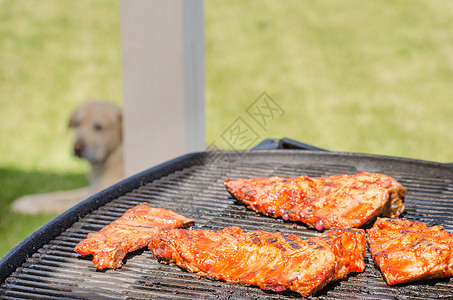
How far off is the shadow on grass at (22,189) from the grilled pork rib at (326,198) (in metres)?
4.39

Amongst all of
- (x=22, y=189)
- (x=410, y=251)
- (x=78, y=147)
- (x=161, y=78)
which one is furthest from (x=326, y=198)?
(x=22, y=189)

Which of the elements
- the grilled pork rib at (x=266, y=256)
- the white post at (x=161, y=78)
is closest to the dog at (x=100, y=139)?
the white post at (x=161, y=78)

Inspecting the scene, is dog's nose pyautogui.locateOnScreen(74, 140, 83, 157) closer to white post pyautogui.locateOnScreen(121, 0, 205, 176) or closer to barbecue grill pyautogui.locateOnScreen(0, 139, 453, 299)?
white post pyautogui.locateOnScreen(121, 0, 205, 176)

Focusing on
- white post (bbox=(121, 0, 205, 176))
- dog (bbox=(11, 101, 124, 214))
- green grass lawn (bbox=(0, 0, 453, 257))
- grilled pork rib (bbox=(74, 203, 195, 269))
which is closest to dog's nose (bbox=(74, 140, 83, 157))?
dog (bbox=(11, 101, 124, 214))

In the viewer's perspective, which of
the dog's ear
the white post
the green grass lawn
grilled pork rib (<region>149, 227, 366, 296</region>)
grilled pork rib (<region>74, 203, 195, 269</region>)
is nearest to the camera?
grilled pork rib (<region>149, 227, 366, 296</region>)

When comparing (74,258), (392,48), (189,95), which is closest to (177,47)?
(189,95)

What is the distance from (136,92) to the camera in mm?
4676

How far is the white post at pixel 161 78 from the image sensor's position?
4.43 metres

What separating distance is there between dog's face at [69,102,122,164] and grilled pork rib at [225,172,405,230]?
3.10m

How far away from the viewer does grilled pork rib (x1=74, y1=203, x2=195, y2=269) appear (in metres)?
2.07

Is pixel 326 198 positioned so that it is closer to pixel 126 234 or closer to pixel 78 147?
pixel 126 234

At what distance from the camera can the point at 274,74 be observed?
10539mm

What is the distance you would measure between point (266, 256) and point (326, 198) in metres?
0.62

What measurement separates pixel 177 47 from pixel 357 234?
2754 mm
